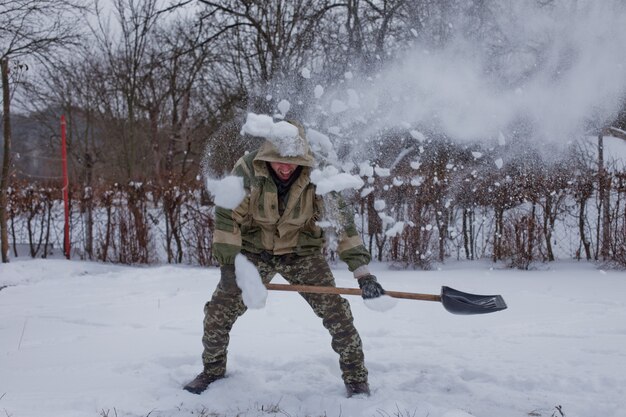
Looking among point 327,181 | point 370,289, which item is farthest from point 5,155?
point 370,289

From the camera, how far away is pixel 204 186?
807 cm

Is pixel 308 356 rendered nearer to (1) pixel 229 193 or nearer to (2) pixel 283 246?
(2) pixel 283 246

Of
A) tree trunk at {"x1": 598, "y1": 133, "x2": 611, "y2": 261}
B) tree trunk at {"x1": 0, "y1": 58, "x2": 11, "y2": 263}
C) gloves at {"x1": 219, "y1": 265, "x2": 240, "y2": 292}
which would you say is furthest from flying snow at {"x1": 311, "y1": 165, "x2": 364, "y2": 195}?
tree trunk at {"x1": 0, "y1": 58, "x2": 11, "y2": 263}

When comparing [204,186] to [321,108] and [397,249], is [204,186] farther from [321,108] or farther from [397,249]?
[397,249]

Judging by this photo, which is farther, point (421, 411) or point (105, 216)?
point (105, 216)

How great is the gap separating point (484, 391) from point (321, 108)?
6.19m

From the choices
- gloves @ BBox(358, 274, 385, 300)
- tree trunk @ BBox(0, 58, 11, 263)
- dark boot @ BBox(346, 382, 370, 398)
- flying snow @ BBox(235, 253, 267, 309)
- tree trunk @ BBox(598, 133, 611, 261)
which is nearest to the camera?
flying snow @ BBox(235, 253, 267, 309)

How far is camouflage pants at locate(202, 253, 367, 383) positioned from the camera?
2.96 metres

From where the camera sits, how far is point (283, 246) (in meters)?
2.96

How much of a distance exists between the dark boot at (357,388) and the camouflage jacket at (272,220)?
631mm

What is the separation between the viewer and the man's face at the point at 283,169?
2826mm

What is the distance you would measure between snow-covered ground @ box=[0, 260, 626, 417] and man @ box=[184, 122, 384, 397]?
9.3 inches

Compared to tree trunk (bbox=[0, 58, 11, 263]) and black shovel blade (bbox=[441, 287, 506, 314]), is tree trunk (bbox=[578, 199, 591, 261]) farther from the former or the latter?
tree trunk (bbox=[0, 58, 11, 263])

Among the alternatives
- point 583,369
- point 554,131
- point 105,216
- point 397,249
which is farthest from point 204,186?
point 583,369
